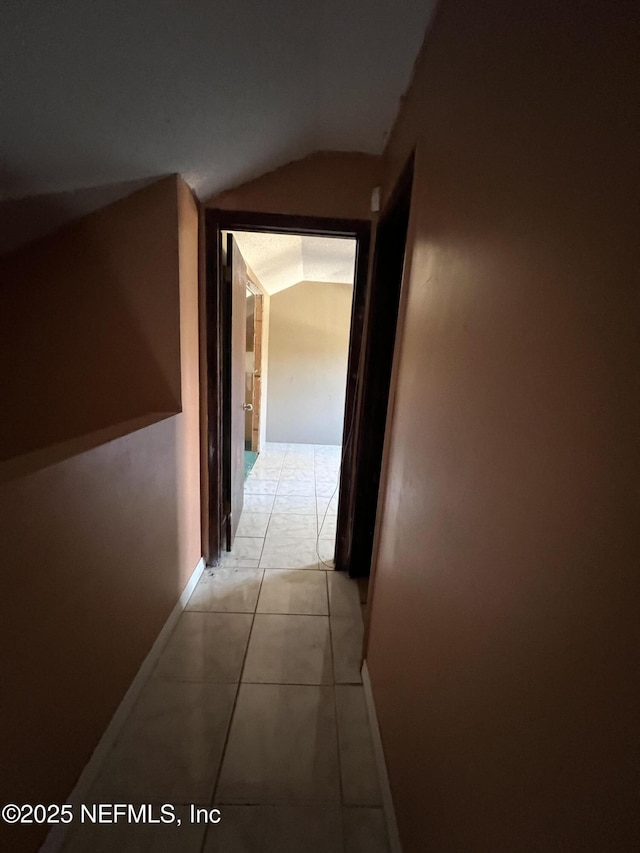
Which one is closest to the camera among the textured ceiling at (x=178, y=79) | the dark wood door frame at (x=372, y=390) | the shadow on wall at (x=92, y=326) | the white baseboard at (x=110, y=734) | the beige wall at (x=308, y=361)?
the textured ceiling at (x=178, y=79)

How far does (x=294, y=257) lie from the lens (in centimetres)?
320

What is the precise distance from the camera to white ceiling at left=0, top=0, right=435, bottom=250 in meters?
0.76

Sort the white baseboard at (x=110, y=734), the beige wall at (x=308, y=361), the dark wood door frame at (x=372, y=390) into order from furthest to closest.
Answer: the beige wall at (x=308, y=361) < the dark wood door frame at (x=372, y=390) < the white baseboard at (x=110, y=734)

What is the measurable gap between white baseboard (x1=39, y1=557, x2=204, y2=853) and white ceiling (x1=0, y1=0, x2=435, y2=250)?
1.82 meters

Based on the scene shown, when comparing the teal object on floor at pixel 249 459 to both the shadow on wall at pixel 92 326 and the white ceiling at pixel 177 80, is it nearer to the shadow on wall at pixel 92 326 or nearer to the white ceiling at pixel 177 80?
the shadow on wall at pixel 92 326

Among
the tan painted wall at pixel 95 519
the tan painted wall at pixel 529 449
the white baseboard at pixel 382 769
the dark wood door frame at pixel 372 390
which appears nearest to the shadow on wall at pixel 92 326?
the tan painted wall at pixel 95 519

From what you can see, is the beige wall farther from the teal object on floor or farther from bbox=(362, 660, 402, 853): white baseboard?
bbox=(362, 660, 402, 853): white baseboard

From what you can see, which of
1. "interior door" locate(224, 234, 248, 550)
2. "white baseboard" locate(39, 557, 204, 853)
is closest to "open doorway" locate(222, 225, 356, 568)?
"interior door" locate(224, 234, 248, 550)

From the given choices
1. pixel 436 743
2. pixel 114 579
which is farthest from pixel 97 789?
pixel 436 743

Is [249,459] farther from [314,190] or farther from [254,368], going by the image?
[314,190]

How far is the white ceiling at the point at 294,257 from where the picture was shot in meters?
2.59

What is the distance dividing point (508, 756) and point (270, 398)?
4.54 m

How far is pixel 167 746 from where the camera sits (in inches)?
44.1

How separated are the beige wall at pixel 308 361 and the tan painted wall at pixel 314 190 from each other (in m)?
2.89
